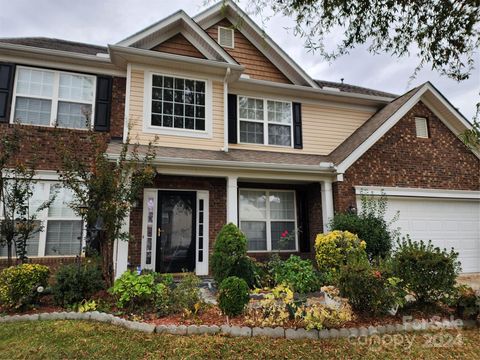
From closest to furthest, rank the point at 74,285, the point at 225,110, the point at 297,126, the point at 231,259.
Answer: the point at 74,285, the point at 231,259, the point at 225,110, the point at 297,126

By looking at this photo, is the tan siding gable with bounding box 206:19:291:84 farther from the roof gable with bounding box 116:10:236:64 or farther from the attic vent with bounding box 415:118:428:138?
the attic vent with bounding box 415:118:428:138

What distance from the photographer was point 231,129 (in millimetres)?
10094

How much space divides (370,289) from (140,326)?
349 cm

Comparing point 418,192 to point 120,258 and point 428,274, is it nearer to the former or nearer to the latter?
point 428,274

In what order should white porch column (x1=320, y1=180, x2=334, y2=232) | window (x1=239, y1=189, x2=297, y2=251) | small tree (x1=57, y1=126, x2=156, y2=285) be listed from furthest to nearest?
window (x1=239, y1=189, x2=297, y2=251), white porch column (x1=320, y1=180, x2=334, y2=232), small tree (x1=57, y1=126, x2=156, y2=285)

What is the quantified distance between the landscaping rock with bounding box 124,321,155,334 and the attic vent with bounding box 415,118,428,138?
32.2 ft

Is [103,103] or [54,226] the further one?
[103,103]

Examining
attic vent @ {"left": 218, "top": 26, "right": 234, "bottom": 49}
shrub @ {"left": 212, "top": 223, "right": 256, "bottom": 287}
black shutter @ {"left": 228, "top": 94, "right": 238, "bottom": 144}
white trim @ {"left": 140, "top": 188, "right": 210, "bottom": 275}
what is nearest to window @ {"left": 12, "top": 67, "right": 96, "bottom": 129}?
white trim @ {"left": 140, "top": 188, "right": 210, "bottom": 275}

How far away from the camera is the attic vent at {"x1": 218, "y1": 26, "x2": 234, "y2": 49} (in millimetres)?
11336

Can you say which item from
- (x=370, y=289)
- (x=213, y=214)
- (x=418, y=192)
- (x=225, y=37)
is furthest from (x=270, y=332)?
(x=225, y=37)

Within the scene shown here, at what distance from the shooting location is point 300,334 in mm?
4527

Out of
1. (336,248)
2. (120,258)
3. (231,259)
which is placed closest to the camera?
(231,259)

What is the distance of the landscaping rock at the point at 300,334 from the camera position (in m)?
4.52

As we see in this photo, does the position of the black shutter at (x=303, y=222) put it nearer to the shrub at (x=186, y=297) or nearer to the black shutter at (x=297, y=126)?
the black shutter at (x=297, y=126)
